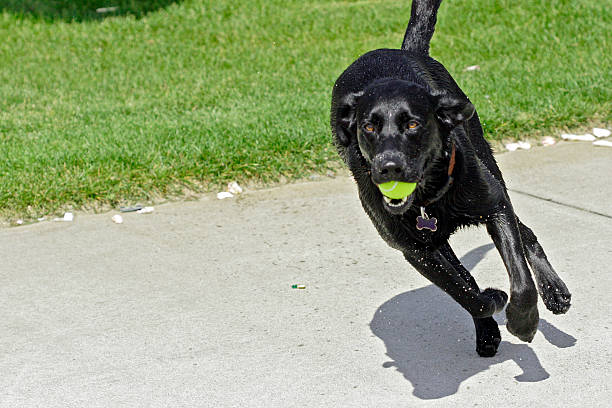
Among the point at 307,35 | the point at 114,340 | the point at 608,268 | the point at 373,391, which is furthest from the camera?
the point at 307,35

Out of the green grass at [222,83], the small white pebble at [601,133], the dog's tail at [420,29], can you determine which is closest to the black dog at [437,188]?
the dog's tail at [420,29]

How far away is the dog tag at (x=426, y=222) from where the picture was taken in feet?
11.4

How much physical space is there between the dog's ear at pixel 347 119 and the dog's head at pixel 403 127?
0.02 m

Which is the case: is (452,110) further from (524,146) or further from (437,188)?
(524,146)

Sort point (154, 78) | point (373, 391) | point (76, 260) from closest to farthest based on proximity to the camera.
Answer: point (373, 391)
point (76, 260)
point (154, 78)

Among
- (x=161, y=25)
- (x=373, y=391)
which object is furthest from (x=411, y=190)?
(x=161, y=25)

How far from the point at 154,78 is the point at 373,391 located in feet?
19.6

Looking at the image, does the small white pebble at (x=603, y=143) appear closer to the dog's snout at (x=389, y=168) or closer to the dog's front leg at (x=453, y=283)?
the dog's front leg at (x=453, y=283)

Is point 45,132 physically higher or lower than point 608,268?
lower

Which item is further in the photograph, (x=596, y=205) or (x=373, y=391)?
(x=596, y=205)

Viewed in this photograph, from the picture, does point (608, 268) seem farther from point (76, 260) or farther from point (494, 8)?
point (494, 8)

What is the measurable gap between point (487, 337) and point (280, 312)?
3.44 feet

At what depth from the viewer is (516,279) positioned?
343 centimetres

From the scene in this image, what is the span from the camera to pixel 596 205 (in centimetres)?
550
